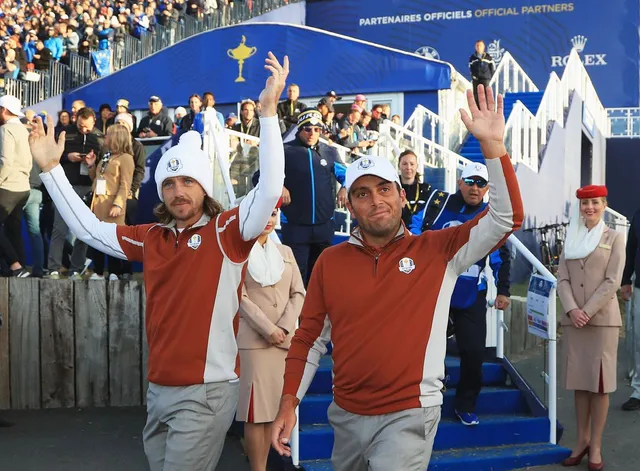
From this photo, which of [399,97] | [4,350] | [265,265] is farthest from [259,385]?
[399,97]

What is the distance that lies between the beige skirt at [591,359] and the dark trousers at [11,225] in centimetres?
555

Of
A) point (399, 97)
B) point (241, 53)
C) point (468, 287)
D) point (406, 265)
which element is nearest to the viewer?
point (406, 265)

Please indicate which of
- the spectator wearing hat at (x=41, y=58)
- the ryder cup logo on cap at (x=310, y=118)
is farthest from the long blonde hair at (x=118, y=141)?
the spectator wearing hat at (x=41, y=58)

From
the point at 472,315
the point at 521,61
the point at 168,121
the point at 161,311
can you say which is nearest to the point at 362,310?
the point at 161,311

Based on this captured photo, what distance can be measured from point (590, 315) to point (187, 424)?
3743 mm

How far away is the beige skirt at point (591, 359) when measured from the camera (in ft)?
20.4

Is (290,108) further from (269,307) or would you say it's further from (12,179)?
(269,307)

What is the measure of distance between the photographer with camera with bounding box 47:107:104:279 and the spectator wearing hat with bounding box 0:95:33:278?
0.85 metres

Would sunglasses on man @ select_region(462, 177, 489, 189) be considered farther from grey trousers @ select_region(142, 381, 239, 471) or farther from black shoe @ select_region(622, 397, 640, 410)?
black shoe @ select_region(622, 397, 640, 410)

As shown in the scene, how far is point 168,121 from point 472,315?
24.6 feet

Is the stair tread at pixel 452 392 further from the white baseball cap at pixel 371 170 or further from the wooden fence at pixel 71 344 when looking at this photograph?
the white baseball cap at pixel 371 170

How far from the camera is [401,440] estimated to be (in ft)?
11.0

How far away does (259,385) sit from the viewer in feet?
18.6

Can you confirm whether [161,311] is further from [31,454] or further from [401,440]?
[31,454]
